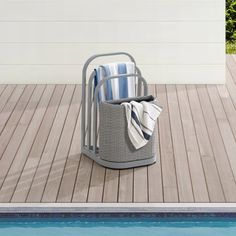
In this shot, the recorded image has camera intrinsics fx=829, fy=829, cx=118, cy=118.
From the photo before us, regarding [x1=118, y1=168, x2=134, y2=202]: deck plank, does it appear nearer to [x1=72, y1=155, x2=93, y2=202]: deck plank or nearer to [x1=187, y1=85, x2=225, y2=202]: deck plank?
[x1=72, y1=155, x2=93, y2=202]: deck plank

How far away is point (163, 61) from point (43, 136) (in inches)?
82.0

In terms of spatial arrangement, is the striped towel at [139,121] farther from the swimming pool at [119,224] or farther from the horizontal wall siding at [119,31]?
the horizontal wall siding at [119,31]

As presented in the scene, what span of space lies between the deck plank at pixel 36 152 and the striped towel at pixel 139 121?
0.75m

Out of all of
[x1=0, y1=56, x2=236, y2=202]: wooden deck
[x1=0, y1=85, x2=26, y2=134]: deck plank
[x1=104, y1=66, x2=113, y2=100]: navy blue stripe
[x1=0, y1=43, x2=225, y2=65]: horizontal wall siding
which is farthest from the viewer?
[x1=0, y1=43, x2=225, y2=65]: horizontal wall siding

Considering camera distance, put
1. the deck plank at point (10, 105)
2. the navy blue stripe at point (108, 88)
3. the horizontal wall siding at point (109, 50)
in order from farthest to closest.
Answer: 1. the horizontal wall siding at point (109, 50)
2. the deck plank at point (10, 105)
3. the navy blue stripe at point (108, 88)

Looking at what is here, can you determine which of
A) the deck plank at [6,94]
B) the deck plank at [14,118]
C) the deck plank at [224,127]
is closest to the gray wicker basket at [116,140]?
the deck plank at [224,127]

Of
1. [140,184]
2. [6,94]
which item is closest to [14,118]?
[6,94]

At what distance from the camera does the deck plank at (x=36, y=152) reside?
5.37 metres

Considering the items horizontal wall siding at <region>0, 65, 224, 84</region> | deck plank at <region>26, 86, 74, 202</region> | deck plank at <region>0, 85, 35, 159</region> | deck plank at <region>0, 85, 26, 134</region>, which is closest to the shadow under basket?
deck plank at <region>26, 86, 74, 202</region>

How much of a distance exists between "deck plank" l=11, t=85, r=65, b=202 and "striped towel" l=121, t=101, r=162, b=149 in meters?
0.75

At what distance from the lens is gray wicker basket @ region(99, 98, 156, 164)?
18.4 ft

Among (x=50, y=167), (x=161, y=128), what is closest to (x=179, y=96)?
(x=161, y=128)

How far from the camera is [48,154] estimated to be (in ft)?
20.0

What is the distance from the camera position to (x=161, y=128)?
6.73 meters
